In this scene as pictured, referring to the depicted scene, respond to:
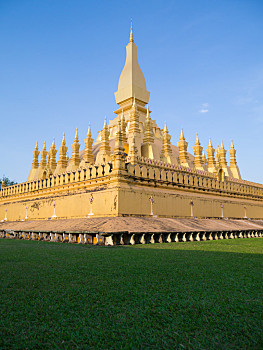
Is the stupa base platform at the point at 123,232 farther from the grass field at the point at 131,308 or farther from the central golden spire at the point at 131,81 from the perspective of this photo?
the central golden spire at the point at 131,81

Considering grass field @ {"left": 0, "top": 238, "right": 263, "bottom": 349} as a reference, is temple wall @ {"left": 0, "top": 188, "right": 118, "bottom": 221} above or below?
above

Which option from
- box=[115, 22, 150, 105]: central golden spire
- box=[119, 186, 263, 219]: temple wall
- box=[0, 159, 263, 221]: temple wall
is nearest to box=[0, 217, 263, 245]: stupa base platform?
box=[119, 186, 263, 219]: temple wall

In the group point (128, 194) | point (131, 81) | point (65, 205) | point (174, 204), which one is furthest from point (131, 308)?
point (131, 81)

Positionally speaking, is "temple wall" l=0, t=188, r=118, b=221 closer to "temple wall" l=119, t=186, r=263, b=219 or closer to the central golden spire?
"temple wall" l=119, t=186, r=263, b=219

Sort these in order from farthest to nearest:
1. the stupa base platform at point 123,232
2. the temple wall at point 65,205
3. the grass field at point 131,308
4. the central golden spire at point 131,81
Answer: the central golden spire at point 131,81 → the temple wall at point 65,205 → the stupa base platform at point 123,232 → the grass field at point 131,308

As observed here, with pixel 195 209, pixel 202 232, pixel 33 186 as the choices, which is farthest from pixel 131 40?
pixel 202 232

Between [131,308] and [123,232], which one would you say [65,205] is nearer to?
[123,232]

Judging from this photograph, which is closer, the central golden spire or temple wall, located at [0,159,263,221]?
temple wall, located at [0,159,263,221]

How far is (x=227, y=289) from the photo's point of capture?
12.4 feet

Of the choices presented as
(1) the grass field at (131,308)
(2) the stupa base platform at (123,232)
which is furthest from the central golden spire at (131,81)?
(1) the grass field at (131,308)

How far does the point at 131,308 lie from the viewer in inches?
121

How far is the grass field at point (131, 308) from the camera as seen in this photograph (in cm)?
237

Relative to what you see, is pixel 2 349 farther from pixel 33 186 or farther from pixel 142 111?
pixel 142 111

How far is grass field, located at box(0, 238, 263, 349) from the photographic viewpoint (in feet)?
7.77
